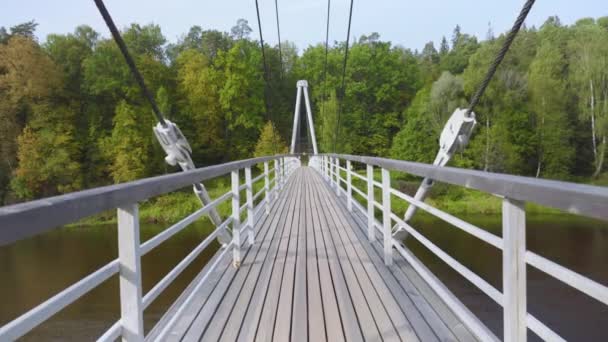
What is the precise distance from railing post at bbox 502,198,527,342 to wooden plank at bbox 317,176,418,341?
1.94 feet

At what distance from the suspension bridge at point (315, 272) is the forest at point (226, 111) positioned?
18.5 m

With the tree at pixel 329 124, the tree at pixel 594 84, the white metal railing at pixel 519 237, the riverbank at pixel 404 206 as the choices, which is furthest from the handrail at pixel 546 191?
the tree at pixel 594 84

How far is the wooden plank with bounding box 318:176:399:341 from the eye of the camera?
1.63m

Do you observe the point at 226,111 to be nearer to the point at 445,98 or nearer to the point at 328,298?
the point at 445,98

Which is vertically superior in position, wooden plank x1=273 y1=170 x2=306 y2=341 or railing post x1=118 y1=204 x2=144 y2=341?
railing post x1=118 y1=204 x2=144 y2=341

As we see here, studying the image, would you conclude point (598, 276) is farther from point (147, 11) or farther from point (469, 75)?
point (147, 11)

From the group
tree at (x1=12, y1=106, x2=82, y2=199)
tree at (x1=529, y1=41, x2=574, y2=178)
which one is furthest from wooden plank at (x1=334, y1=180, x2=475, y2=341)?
tree at (x1=529, y1=41, x2=574, y2=178)

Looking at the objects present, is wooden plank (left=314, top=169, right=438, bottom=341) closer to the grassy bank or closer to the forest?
the grassy bank

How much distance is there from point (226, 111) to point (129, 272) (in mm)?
26471

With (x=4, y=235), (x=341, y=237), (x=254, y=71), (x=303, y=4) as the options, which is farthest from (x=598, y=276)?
(x=254, y=71)

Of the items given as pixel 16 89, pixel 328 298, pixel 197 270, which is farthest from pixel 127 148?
pixel 328 298

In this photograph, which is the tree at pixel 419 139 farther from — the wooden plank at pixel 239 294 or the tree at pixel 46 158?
the wooden plank at pixel 239 294

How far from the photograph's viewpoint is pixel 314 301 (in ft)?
6.59

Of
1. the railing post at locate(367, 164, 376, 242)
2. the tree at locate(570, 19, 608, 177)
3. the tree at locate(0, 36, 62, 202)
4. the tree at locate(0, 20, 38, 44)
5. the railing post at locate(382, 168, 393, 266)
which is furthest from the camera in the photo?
the tree at locate(0, 20, 38, 44)
